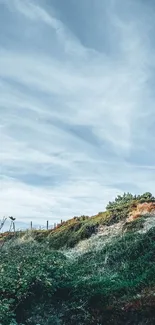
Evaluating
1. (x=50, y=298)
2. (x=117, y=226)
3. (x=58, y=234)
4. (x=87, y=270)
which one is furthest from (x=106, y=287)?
(x=58, y=234)

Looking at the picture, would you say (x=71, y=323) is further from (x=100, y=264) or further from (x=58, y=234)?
(x=58, y=234)

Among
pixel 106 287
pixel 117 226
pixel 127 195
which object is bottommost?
pixel 106 287

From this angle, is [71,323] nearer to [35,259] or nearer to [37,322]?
[37,322]

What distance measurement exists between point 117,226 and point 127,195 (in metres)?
12.6

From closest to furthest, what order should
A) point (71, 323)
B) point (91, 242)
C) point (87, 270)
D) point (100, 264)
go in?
point (71, 323)
point (87, 270)
point (100, 264)
point (91, 242)

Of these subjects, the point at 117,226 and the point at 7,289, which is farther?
the point at 117,226

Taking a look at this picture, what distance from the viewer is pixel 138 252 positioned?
17469mm

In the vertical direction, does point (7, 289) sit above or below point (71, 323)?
above

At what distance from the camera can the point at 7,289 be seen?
1247 cm

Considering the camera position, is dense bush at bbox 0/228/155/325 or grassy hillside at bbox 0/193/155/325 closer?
grassy hillside at bbox 0/193/155/325

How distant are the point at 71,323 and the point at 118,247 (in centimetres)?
671

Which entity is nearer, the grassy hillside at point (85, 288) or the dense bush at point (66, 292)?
the grassy hillside at point (85, 288)

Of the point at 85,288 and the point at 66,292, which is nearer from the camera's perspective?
the point at 85,288

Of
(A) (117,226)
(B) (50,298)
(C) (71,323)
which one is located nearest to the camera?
(C) (71,323)
